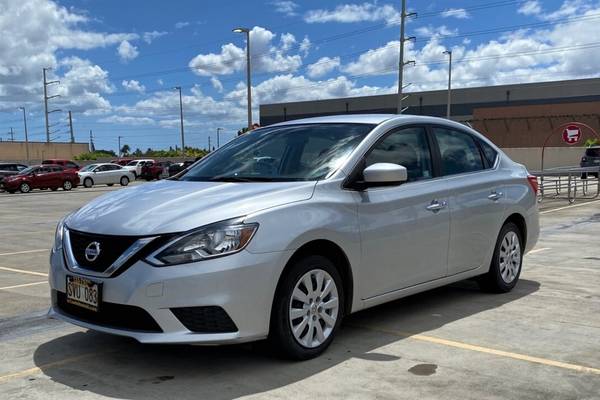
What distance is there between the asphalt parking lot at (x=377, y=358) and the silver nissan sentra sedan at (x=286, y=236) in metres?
0.31

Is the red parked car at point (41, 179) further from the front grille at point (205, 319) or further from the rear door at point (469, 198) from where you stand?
the front grille at point (205, 319)

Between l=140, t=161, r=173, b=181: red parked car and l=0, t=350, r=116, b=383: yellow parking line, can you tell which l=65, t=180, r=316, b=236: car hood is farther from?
l=140, t=161, r=173, b=181: red parked car

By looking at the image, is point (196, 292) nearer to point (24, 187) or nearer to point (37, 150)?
point (24, 187)

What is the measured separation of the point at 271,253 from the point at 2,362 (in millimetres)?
2137

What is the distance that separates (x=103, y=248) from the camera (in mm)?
4102

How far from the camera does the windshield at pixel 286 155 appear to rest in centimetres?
492

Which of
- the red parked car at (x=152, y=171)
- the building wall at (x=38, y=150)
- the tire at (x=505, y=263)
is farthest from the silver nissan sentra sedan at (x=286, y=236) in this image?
the building wall at (x=38, y=150)

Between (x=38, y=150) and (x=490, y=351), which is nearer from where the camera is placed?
(x=490, y=351)

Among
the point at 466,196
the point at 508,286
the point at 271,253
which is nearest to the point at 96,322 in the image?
the point at 271,253

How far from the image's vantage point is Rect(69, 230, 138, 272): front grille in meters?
4.02

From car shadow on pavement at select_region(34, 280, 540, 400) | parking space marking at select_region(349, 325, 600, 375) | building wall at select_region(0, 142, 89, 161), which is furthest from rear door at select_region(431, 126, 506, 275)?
building wall at select_region(0, 142, 89, 161)

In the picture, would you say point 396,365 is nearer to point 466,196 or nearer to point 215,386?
point 215,386

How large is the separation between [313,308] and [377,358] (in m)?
0.59

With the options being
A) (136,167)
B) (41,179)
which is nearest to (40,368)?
(41,179)
